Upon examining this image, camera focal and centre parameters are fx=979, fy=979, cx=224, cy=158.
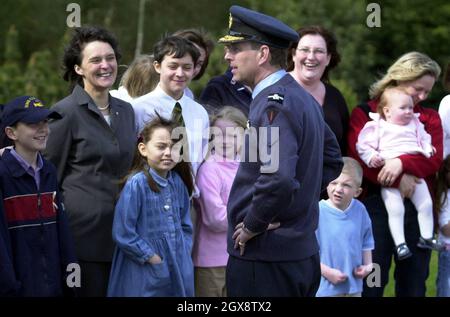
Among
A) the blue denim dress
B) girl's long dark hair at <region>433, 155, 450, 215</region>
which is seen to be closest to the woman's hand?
girl's long dark hair at <region>433, 155, 450, 215</region>

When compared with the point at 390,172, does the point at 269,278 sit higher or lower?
lower

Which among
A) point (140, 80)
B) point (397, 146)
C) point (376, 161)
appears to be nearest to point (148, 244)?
point (140, 80)

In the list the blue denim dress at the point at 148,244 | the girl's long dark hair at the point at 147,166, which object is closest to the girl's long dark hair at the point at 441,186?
the girl's long dark hair at the point at 147,166

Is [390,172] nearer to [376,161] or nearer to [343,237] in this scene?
[376,161]

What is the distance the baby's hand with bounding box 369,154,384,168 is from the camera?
665 centimetres

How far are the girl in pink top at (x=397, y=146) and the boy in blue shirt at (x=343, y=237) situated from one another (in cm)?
22

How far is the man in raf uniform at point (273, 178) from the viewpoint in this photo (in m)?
4.79

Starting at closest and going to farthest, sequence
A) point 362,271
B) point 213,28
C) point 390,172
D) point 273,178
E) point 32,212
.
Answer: point 273,178 < point 32,212 < point 362,271 < point 390,172 < point 213,28

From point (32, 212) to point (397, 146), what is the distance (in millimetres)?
2621

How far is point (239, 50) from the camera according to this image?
5113 mm

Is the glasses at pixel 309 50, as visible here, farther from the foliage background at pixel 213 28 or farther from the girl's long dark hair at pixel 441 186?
the foliage background at pixel 213 28

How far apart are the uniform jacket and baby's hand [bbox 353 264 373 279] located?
1.75 metres

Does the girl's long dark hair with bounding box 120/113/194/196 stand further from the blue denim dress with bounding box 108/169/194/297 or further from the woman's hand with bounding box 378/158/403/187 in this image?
the woman's hand with bounding box 378/158/403/187

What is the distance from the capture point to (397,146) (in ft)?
22.0
